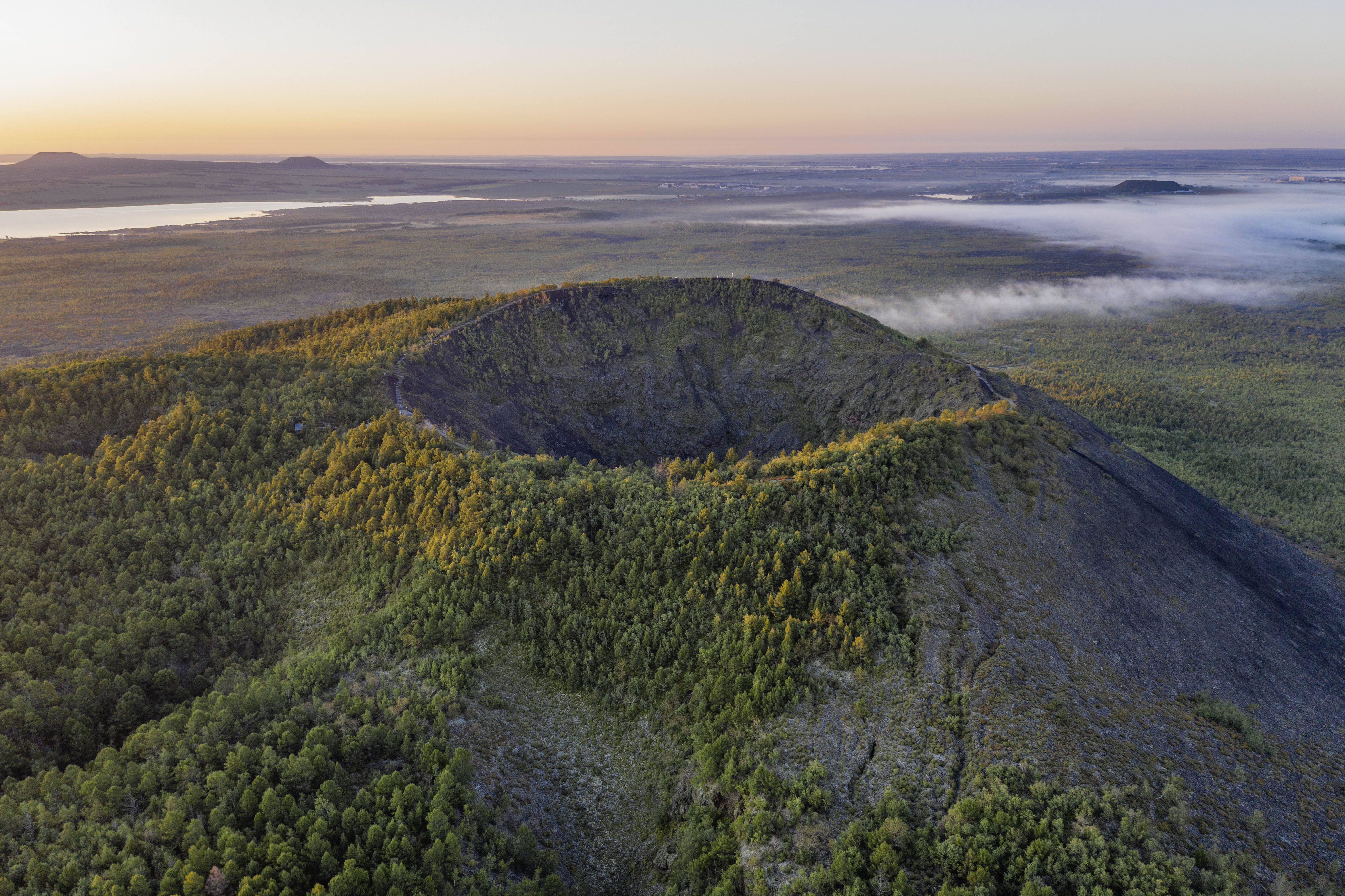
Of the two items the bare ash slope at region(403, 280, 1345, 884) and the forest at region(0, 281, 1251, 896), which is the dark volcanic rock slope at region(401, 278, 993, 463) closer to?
the bare ash slope at region(403, 280, 1345, 884)

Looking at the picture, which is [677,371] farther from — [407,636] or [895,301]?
[895,301]

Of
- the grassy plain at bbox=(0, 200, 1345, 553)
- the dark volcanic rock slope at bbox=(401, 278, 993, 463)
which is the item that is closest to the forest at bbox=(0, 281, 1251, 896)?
the dark volcanic rock slope at bbox=(401, 278, 993, 463)

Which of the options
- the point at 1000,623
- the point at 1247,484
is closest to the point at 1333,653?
the point at 1000,623

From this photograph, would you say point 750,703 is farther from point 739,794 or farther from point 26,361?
point 26,361

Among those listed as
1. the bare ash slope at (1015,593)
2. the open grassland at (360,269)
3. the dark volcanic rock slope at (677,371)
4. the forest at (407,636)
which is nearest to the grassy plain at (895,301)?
the open grassland at (360,269)

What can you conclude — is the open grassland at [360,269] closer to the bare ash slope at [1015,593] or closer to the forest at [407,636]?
the bare ash slope at [1015,593]

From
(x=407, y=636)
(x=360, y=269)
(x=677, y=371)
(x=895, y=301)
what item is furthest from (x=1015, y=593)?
(x=360, y=269)
